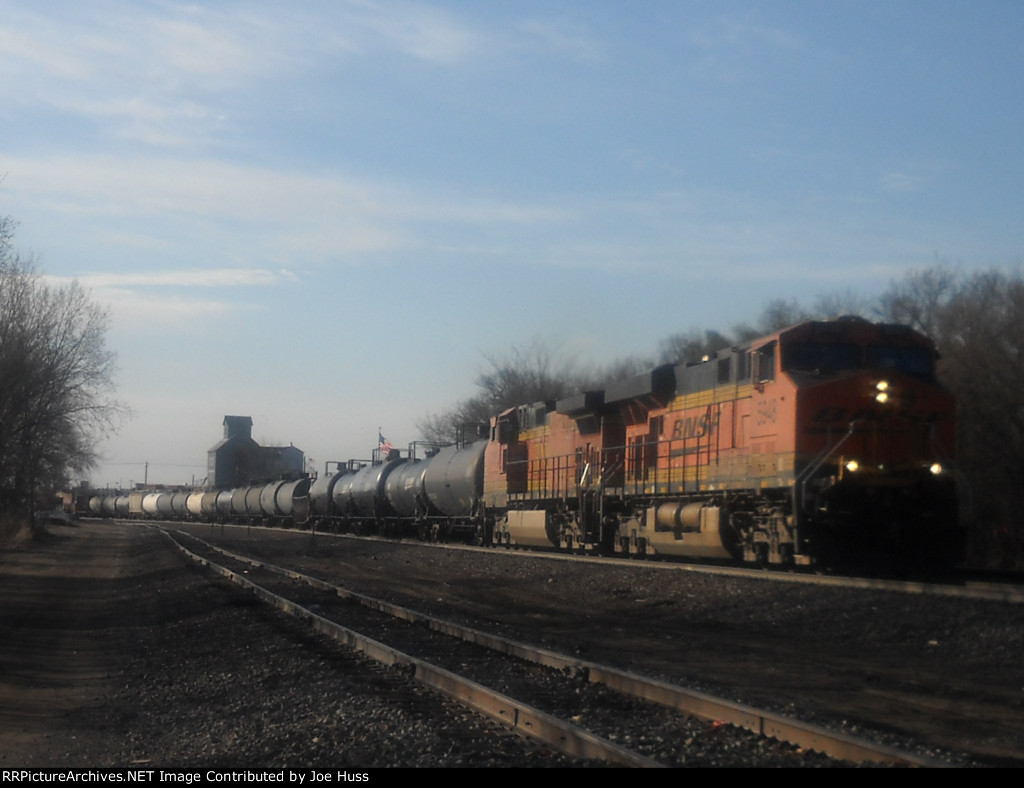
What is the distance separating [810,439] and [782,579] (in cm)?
204

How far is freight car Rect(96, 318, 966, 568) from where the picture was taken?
14.8 meters

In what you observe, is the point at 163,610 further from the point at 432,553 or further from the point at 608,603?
the point at 432,553

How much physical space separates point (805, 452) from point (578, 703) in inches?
317

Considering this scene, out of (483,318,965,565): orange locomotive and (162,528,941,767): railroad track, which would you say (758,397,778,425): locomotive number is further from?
(162,528,941,767): railroad track

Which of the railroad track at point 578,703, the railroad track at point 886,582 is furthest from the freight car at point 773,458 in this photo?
the railroad track at point 578,703

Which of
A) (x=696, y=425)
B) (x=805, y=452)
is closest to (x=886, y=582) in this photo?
(x=805, y=452)

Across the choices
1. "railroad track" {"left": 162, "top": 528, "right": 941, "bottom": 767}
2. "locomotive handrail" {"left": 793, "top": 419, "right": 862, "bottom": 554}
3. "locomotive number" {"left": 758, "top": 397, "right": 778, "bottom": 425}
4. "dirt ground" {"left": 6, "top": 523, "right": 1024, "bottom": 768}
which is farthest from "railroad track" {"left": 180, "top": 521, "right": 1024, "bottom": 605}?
"railroad track" {"left": 162, "top": 528, "right": 941, "bottom": 767}

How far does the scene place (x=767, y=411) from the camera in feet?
52.5

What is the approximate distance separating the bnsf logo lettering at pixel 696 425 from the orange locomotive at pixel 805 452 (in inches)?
1.4

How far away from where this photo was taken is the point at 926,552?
15.1 m

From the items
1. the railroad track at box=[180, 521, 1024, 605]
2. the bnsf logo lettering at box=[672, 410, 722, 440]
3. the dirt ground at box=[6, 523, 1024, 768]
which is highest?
the bnsf logo lettering at box=[672, 410, 722, 440]

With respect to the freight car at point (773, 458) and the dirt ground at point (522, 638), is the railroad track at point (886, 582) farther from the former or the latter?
the freight car at point (773, 458)

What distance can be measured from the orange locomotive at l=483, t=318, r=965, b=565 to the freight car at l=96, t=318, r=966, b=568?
2 cm

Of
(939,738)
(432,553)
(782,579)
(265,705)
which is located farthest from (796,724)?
(432,553)
